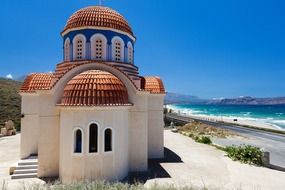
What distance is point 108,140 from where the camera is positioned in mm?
10938

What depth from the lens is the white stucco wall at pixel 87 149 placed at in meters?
10.4

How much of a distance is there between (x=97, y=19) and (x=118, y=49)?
220 cm

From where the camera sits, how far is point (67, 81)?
39.6 feet

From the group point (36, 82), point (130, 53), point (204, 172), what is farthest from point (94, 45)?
point (204, 172)

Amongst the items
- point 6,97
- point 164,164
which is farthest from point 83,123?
point 6,97

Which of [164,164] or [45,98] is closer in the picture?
[45,98]

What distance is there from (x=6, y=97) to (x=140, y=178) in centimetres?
4617

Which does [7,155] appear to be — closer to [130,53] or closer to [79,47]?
[79,47]

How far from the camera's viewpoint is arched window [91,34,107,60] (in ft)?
A: 46.2

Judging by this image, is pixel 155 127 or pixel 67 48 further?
pixel 155 127

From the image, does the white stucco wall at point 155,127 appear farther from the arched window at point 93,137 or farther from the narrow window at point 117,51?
the arched window at point 93,137

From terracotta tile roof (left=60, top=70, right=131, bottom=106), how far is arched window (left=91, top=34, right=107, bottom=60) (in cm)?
271

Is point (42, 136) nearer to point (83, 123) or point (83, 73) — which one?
point (83, 123)

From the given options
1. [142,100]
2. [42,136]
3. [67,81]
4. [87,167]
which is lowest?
[87,167]
